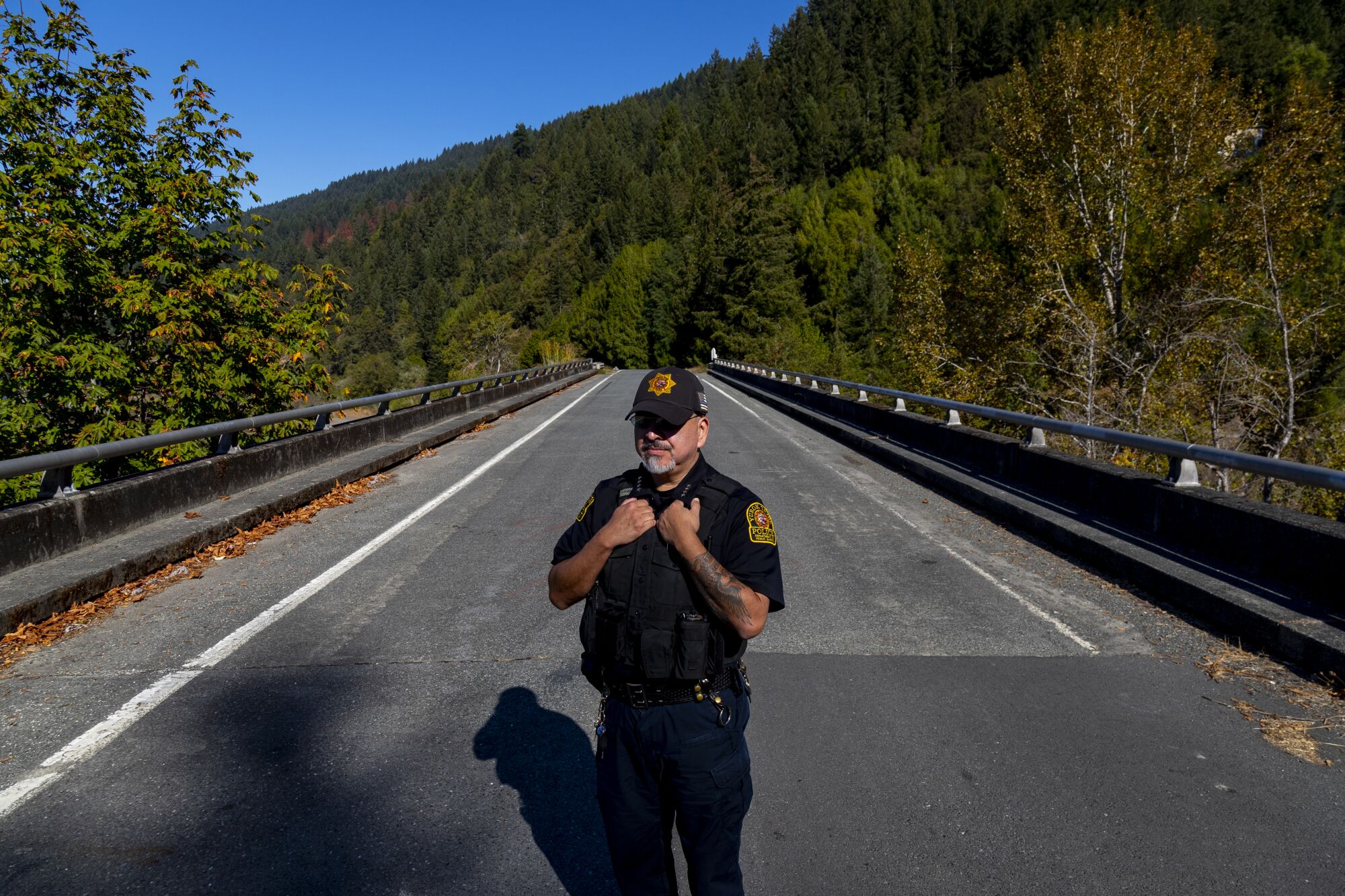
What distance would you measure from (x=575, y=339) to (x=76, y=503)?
118 metres

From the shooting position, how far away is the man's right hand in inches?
82.0

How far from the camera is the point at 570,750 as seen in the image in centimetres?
378

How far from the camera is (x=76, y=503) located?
21.6ft

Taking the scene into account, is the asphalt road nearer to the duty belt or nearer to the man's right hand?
the duty belt

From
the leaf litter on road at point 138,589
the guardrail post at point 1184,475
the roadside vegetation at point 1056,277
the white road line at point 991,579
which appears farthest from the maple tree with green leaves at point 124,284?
the guardrail post at point 1184,475

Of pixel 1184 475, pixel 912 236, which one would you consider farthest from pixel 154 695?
pixel 912 236

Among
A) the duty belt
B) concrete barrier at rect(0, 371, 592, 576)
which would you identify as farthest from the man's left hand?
concrete barrier at rect(0, 371, 592, 576)

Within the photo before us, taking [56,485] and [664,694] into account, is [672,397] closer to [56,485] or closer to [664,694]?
[664,694]

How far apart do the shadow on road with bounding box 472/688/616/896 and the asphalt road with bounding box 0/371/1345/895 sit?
1 centimetres

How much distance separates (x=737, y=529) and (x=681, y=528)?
0.77ft

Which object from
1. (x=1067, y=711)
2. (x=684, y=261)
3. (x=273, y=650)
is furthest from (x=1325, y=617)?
(x=684, y=261)

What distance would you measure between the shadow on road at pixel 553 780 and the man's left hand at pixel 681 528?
1455 millimetres

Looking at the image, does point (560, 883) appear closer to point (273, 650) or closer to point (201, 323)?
point (273, 650)

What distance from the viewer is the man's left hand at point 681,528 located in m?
2.07
